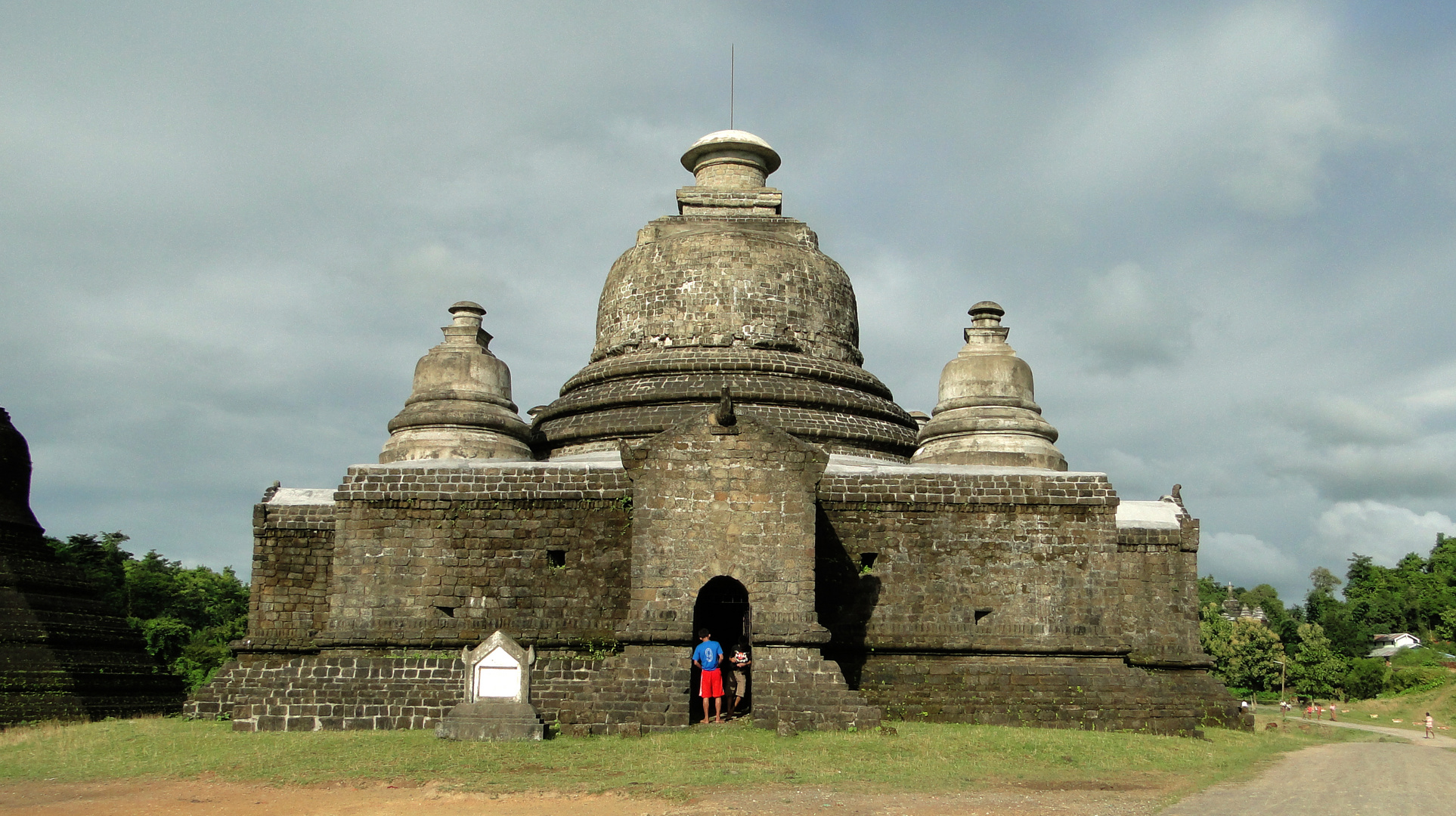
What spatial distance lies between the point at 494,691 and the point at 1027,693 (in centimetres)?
706

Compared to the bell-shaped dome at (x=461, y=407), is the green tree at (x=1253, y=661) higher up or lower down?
lower down

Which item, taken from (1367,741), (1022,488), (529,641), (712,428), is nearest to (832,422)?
(1022,488)

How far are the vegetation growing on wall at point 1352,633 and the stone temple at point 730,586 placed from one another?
21.1 metres

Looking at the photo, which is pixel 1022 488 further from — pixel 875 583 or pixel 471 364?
pixel 471 364

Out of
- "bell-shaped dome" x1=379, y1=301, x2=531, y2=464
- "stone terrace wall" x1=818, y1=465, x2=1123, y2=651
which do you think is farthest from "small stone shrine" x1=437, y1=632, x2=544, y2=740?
"bell-shaped dome" x1=379, y1=301, x2=531, y2=464

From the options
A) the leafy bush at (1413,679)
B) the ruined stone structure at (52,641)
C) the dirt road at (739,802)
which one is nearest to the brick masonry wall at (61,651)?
the ruined stone structure at (52,641)

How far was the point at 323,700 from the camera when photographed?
16031 mm

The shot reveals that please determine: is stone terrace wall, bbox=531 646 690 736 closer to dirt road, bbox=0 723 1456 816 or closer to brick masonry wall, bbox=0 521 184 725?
dirt road, bbox=0 723 1456 816

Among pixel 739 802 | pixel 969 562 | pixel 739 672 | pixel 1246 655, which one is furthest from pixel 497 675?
pixel 1246 655

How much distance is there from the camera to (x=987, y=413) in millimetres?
23531

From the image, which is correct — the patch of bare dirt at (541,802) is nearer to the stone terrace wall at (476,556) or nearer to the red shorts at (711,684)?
the red shorts at (711,684)

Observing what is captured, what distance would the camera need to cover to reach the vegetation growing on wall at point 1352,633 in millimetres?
48469

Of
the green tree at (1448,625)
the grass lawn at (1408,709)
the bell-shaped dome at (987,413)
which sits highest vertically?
the bell-shaped dome at (987,413)

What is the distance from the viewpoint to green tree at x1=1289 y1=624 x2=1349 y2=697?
1887 inches
